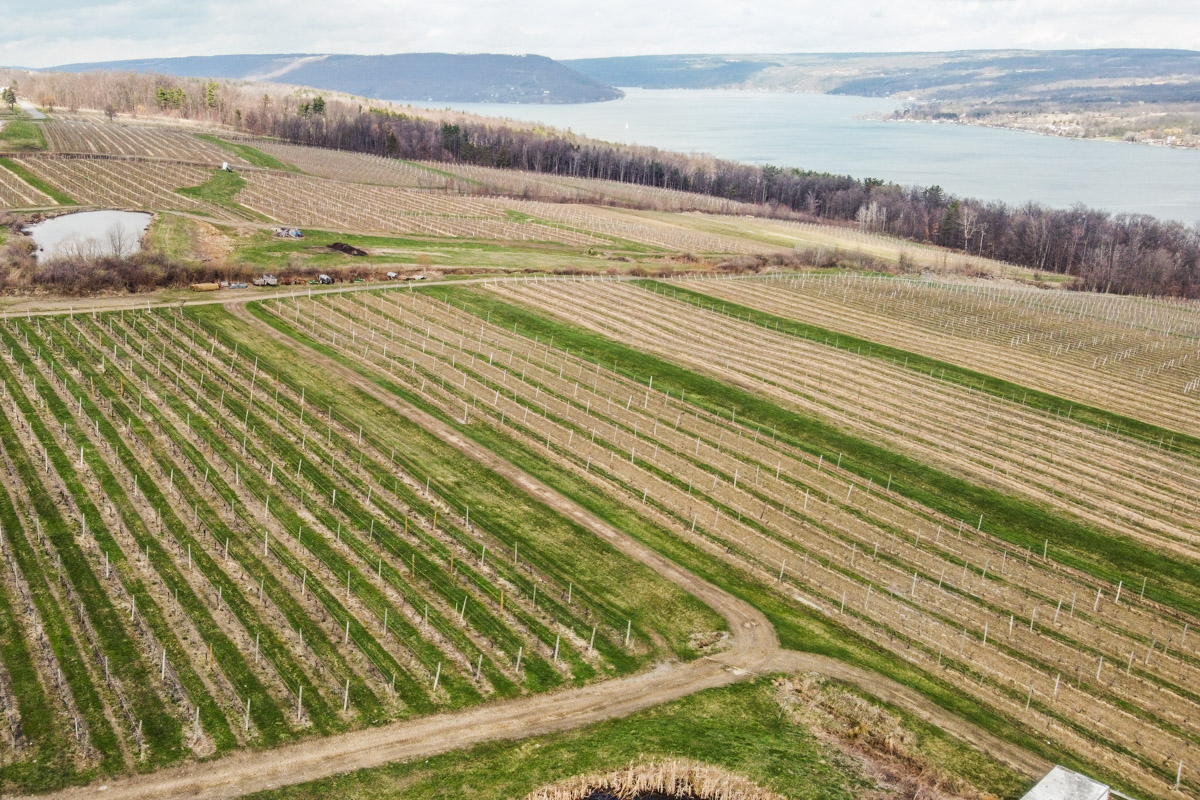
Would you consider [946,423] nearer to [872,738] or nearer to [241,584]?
[872,738]

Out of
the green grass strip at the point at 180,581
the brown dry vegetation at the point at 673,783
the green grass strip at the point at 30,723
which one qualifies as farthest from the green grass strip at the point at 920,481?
the green grass strip at the point at 30,723

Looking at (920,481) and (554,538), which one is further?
(920,481)

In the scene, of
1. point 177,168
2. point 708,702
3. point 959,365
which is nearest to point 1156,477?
point 959,365

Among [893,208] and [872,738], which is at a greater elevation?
[893,208]

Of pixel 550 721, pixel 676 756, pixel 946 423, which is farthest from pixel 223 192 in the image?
pixel 676 756

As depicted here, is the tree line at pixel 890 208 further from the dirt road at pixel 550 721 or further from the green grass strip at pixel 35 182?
the dirt road at pixel 550 721

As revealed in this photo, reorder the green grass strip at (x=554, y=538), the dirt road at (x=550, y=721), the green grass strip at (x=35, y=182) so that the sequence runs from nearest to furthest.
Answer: the dirt road at (x=550, y=721), the green grass strip at (x=554, y=538), the green grass strip at (x=35, y=182)
